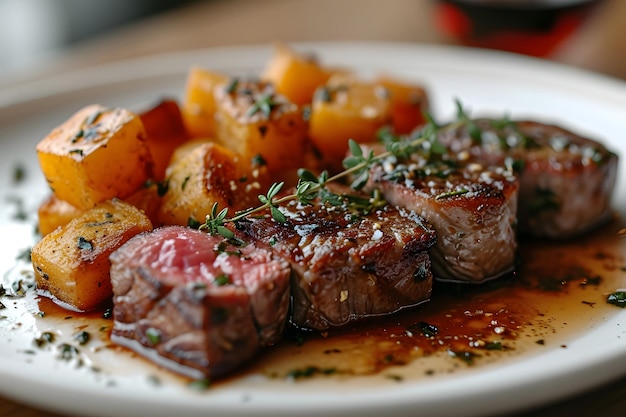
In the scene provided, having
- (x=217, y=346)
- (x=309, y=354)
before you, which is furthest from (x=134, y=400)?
(x=309, y=354)

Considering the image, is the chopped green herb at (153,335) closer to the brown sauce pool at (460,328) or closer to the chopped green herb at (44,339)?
the brown sauce pool at (460,328)

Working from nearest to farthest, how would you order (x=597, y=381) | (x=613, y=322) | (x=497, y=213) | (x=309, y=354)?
(x=597, y=381), (x=309, y=354), (x=613, y=322), (x=497, y=213)

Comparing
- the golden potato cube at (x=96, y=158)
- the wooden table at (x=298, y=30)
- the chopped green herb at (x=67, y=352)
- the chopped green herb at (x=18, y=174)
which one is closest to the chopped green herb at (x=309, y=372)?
the chopped green herb at (x=67, y=352)

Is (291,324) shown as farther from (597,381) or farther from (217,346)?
(597,381)

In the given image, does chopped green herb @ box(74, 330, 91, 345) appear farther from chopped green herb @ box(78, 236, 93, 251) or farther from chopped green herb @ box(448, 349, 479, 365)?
chopped green herb @ box(448, 349, 479, 365)

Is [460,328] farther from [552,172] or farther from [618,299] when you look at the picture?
[552,172]

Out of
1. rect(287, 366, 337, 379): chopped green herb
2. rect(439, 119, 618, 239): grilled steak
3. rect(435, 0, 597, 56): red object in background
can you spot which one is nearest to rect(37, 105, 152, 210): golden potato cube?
rect(287, 366, 337, 379): chopped green herb
